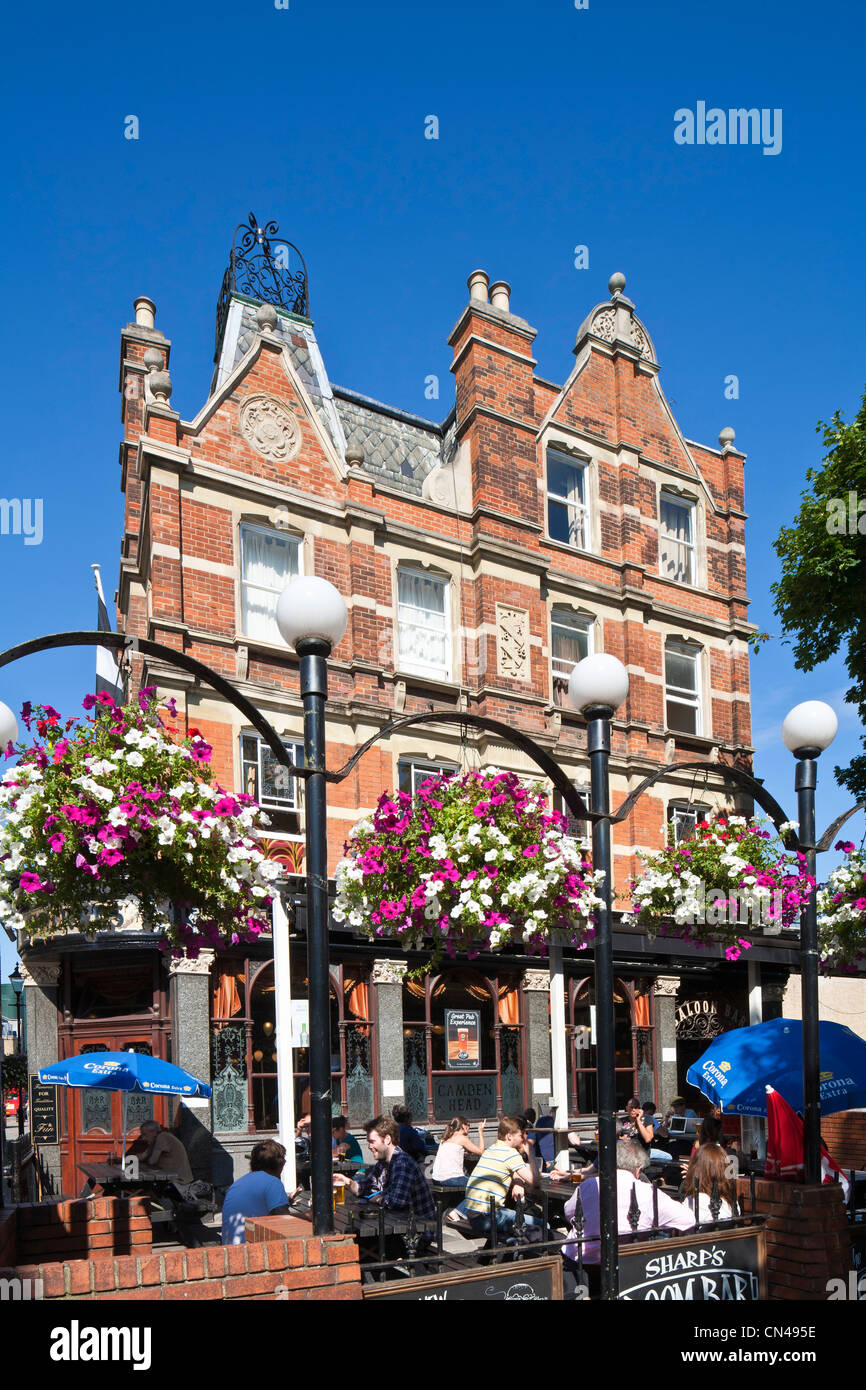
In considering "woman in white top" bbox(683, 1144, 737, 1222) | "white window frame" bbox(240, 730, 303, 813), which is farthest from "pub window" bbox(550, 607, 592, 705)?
"woman in white top" bbox(683, 1144, 737, 1222)

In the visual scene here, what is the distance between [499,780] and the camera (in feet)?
31.4

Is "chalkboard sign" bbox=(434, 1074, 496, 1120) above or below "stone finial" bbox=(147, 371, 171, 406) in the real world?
below

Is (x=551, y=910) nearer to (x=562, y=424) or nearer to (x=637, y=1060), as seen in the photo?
(x=637, y=1060)

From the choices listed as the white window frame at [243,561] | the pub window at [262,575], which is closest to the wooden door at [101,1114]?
the white window frame at [243,561]

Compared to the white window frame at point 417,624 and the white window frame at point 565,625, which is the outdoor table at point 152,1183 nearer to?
the white window frame at point 417,624

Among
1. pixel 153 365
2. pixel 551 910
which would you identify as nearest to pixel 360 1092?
pixel 551 910

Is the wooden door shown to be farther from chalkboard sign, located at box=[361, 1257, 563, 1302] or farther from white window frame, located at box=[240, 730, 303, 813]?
chalkboard sign, located at box=[361, 1257, 563, 1302]

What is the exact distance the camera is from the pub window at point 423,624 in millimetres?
19438

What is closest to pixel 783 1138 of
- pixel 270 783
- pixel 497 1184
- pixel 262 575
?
pixel 497 1184

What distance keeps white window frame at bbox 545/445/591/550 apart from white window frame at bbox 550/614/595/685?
52.1 inches

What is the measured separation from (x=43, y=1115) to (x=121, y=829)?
11.5m

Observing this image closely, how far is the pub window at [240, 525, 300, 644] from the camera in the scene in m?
17.8

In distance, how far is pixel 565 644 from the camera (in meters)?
21.5
